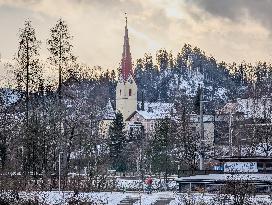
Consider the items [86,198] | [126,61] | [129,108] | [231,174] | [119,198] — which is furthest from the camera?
[129,108]

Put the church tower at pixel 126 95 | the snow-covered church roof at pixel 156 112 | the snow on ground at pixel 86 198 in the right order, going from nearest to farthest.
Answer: the snow on ground at pixel 86 198
the snow-covered church roof at pixel 156 112
the church tower at pixel 126 95

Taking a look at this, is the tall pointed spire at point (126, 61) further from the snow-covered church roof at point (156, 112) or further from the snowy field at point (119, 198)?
the snowy field at point (119, 198)

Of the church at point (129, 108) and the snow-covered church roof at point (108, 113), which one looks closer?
the church at point (129, 108)

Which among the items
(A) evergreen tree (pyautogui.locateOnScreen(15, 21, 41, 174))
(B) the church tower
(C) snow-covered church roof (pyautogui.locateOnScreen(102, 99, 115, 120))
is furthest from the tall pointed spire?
(A) evergreen tree (pyautogui.locateOnScreen(15, 21, 41, 174))

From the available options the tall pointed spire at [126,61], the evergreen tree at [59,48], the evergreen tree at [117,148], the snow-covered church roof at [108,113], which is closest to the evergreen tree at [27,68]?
the evergreen tree at [59,48]

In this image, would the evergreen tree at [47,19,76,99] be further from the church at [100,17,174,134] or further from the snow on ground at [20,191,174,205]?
the church at [100,17,174,134]

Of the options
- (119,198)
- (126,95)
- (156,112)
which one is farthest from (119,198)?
(126,95)

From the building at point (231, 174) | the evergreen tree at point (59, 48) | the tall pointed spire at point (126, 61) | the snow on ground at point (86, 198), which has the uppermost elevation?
the tall pointed spire at point (126, 61)

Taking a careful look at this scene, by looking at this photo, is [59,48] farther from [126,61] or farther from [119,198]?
[126,61]

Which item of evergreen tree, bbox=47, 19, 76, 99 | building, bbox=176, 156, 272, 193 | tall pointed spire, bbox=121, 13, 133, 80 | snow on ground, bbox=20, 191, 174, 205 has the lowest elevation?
snow on ground, bbox=20, 191, 174, 205

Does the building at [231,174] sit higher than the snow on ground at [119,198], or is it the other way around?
the building at [231,174]

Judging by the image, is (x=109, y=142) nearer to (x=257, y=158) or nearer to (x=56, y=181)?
(x=56, y=181)

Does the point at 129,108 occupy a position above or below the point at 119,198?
above

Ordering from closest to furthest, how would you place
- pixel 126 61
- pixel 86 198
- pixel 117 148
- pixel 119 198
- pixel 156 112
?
1. pixel 86 198
2. pixel 119 198
3. pixel 117 148
4. pixel 126 61
5. pixel 156 112
